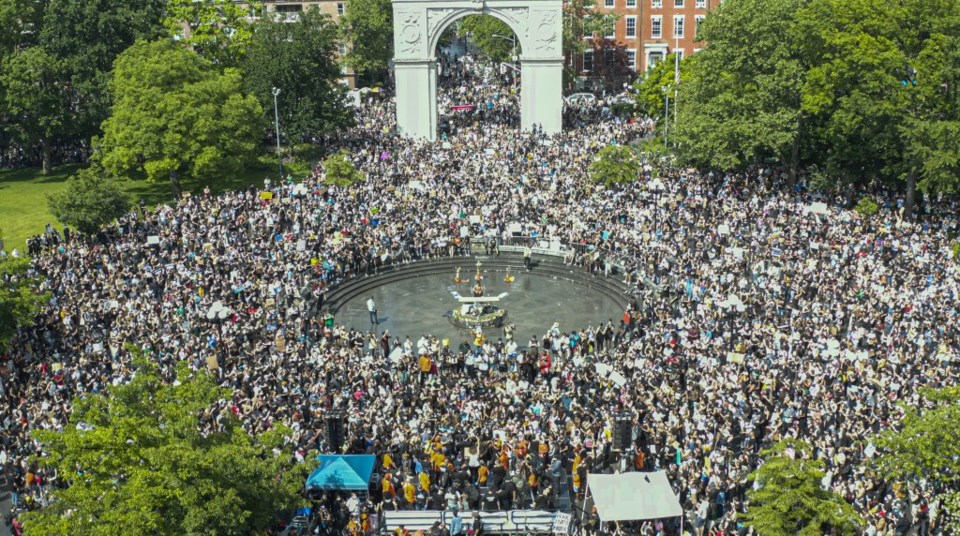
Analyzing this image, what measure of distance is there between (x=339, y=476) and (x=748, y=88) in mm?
36738

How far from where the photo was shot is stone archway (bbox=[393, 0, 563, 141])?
229ft

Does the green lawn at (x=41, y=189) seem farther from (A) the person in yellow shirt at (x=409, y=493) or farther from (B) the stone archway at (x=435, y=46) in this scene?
(A) the person in yellow shirt at (x=409, y=493)

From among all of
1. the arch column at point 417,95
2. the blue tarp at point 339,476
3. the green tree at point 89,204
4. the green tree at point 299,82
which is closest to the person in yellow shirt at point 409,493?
the blue tarp at point 339,476

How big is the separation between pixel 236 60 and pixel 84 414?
171 feet

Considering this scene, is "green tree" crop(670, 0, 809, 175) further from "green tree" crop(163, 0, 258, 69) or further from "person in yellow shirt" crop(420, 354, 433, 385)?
"green tree" crop(163, 0, 258, 69)

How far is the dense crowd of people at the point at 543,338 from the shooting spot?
30.1m

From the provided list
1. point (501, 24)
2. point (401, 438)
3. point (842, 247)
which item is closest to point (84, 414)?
point (401, 438)

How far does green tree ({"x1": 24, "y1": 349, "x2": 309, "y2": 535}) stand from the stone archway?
47.1m

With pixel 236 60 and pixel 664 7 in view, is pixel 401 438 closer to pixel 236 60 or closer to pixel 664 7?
pixel 236 60

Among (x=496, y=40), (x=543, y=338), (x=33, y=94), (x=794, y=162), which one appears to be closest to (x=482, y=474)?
(x=543, y=338)

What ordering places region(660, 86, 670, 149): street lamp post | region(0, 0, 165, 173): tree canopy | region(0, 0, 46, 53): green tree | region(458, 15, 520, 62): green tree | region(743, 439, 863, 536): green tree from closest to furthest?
region(743, 439, 863, 536): green tree → region(0, 0, 165, 173): tree canopy → region(660, 86, 670, 149): street lamp post → region(0, 0, 46, 53): green tree → region(458, 15, 520, 62): green tree

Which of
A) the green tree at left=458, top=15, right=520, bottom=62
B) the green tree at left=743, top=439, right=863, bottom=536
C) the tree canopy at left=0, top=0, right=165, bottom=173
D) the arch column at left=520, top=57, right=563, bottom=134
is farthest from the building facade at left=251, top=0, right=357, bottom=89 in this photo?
the green tree at left=743, top=439, right=863, bottom=536

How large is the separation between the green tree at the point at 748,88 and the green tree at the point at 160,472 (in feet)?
118

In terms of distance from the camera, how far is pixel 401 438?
31.3 meters
